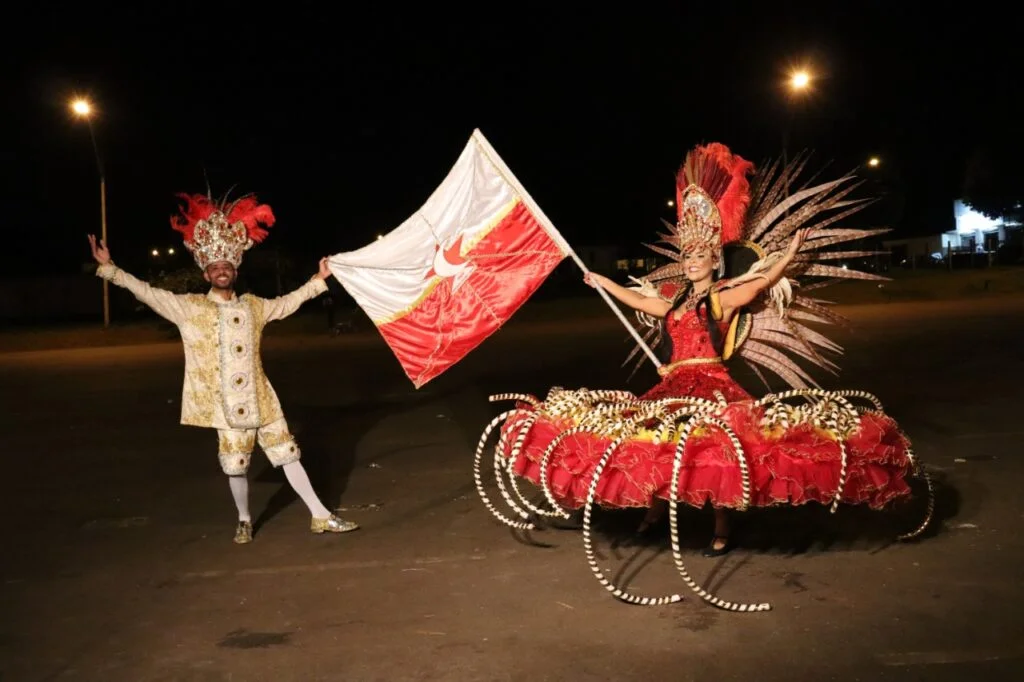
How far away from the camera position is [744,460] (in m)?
4.84

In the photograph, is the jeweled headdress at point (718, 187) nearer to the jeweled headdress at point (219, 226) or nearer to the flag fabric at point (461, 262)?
the flag fabric at point (461, 262)

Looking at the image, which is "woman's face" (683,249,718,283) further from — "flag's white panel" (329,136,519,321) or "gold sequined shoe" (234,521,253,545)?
"gold sequined shoe" (234,521,253,545)

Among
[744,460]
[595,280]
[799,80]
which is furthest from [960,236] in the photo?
[744,460]

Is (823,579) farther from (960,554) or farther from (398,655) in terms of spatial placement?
(398,655)

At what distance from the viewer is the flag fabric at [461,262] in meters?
6.38

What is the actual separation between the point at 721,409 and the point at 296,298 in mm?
3123

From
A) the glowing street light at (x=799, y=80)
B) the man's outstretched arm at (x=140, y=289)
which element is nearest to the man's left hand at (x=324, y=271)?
the man's outstretched arm at (x=140, y=289)

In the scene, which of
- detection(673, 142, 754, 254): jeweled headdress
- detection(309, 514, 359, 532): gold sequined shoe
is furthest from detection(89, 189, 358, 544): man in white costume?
detection(673, 142, 754, 254): jeweled headdress

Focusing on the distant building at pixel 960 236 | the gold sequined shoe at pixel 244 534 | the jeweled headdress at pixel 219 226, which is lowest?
the gold sequined shoe at pixel 244 534

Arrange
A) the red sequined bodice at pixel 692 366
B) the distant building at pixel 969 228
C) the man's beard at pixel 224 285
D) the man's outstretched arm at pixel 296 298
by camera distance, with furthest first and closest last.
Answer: the distant building at pixel 969 228 → the man's outstretched arm at pixel 296 298 → the man's beard at pixel 224 285 → the red sequined bodice at pixel 692 366

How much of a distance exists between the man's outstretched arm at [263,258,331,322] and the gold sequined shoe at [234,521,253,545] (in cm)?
144

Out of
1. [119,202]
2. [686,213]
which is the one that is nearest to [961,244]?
[119,202]

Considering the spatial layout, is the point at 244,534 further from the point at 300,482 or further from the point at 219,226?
the point at 219,226

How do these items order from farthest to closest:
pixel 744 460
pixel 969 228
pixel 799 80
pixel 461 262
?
pixel 969 228 → pixel 799 80 → pixel 461 262 → pixel 744 460
